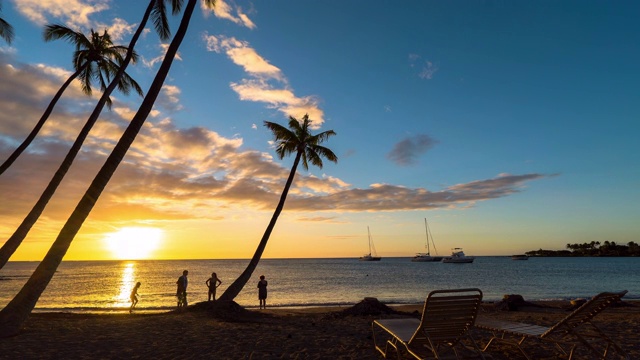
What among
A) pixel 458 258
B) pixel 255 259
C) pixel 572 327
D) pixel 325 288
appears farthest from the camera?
pixel 458 258

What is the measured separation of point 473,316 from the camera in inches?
199

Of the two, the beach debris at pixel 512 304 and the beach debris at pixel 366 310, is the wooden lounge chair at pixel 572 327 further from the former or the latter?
the beach debris at pixel 512 304

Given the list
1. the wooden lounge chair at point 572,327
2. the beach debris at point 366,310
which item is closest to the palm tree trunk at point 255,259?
the beach debris at point 366,310

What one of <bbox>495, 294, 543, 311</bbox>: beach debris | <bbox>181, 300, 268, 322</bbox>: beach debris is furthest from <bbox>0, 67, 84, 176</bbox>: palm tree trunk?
<bbox>495, 294, 543, 311</bbox>: beach debris

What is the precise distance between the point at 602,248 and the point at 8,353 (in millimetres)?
251414

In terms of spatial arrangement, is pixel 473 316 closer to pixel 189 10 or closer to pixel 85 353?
pixel 85 353

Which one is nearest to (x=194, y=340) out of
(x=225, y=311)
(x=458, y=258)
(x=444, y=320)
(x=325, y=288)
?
(x=225, y=311)

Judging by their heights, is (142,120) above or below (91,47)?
below

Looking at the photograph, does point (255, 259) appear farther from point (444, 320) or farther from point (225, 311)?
point (444, 320)

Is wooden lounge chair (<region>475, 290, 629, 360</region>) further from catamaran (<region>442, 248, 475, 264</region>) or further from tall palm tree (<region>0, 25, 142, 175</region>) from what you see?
catamaran (<region>442, 248, 475, 264</region>)

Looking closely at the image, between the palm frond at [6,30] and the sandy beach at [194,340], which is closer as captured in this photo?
the sandy beach at [194,340]

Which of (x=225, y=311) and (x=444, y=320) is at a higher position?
(x=444, y=320)

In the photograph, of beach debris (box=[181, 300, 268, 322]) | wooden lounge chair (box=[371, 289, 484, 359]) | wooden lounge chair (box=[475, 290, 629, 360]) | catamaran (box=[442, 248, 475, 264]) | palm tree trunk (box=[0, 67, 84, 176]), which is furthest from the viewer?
catamaran (box=[442, 248, 475, 264])

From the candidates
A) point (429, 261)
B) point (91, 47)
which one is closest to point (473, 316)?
point (91, 47)
